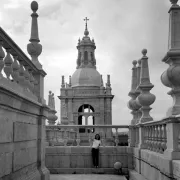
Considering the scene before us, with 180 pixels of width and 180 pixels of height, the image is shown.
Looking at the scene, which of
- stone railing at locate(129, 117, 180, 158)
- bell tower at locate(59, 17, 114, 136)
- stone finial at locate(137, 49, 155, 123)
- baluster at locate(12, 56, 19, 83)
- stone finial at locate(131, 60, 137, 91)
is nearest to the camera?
stone railing at locate(129, 117, 180, 158)

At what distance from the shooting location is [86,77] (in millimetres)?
52969

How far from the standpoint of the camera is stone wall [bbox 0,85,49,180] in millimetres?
5820

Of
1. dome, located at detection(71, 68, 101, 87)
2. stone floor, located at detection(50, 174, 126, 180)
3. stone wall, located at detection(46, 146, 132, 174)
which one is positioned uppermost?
dome, located at detection(71, 68, 101, 87)

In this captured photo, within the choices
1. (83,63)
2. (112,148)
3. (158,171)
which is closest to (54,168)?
(112,148)

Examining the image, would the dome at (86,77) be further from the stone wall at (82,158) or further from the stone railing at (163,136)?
the stone railing at (163,136)


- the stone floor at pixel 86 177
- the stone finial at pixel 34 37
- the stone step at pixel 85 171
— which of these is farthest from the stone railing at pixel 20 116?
the stone step at pixel 85 171

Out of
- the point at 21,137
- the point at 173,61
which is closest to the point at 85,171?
the point at 21,137

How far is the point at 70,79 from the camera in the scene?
53438 mm

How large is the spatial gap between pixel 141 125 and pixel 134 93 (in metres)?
2.87

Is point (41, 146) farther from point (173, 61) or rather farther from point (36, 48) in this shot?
point (173, 61)

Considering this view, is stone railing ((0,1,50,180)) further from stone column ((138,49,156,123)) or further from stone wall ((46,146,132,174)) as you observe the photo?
stone wall ((46,146,132,174))

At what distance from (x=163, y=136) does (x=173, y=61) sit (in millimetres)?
1956

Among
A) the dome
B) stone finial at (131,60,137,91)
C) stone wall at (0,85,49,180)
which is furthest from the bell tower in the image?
stone wall at (0,85,49,180)

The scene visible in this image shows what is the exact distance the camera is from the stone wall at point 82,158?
1314 centimetres
